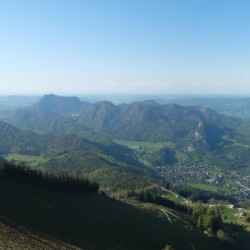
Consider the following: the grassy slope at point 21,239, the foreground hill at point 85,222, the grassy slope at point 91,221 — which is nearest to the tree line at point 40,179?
the foreground hill at point 85,222

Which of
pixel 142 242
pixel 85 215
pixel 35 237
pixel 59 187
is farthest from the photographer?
pixel 59 187

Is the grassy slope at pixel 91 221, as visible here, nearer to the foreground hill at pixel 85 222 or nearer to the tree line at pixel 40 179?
the foreground hill at pixel 85 222

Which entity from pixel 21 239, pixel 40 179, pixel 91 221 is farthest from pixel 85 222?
pixel 40 179

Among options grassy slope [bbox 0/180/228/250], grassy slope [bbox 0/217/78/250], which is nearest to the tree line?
grassy slope [bbox 0/180/228/250]

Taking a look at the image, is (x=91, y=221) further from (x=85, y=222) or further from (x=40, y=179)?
(x=40, y=179)

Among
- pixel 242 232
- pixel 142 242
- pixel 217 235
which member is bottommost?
pixel 242 232

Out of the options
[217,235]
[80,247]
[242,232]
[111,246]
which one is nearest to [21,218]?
[80,247]

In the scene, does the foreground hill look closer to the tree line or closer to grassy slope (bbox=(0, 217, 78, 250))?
grassy slope (bbox=(0, 217, 78, 250))

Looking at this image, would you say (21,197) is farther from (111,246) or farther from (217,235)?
(217,235)
